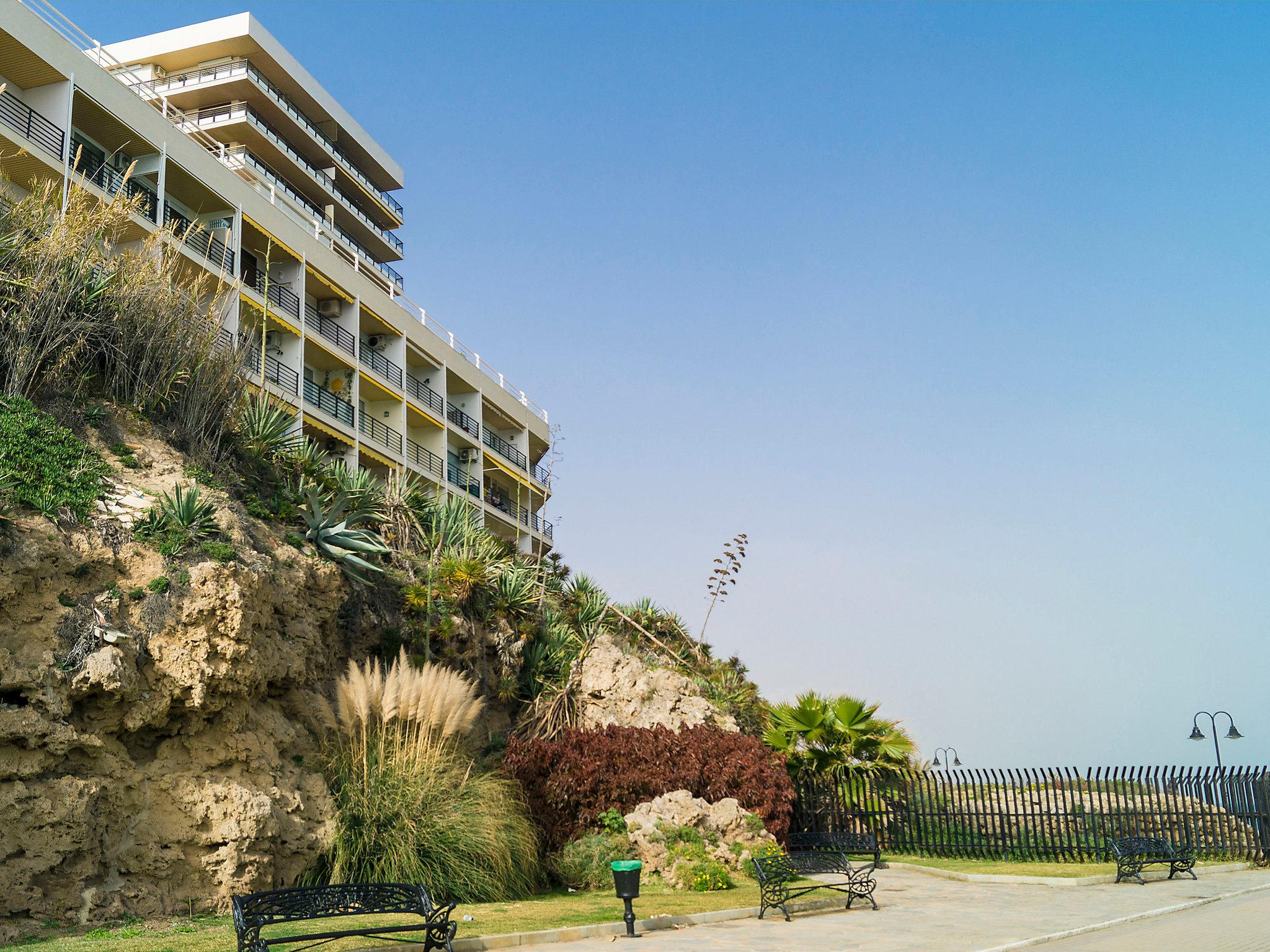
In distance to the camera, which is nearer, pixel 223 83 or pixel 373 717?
pixel 373 717

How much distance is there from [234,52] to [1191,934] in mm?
48426

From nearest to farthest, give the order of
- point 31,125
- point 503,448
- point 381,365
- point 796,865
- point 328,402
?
point 796,865 < point 31,125 < point 328,402 < point 381,365 < point 503,448

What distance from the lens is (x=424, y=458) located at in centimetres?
4409

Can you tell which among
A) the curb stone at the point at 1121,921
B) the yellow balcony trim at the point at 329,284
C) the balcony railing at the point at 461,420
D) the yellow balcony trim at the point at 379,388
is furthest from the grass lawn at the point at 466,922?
the balcony railing at the point at 461,420

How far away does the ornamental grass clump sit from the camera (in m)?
11.4

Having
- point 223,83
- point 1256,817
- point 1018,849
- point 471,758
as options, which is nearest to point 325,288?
point 223,83

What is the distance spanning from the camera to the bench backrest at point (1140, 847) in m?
15.8

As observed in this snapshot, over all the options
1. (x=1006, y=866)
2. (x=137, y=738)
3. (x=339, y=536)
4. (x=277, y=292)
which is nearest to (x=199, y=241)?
(x=277, y=292)

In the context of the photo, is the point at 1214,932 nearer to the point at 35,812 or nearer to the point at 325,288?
the point at 35,812

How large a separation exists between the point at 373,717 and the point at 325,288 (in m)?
28.7

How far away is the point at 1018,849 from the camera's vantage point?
62.4ft

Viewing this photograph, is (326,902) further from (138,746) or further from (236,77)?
(236,77)

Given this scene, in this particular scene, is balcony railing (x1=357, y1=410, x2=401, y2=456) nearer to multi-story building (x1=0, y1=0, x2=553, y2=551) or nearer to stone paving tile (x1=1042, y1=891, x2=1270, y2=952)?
multi-story building (x1=0, y1=0, x2=553, y2=551)

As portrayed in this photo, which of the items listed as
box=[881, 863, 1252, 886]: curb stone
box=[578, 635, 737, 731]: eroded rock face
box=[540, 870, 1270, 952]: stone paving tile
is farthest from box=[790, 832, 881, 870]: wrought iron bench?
box=[578, 635, 737, 731]: eroded rock face
